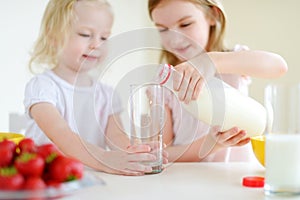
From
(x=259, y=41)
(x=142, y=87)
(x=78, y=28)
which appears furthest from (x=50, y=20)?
(x=259, y=41)

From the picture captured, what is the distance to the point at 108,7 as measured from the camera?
139cm

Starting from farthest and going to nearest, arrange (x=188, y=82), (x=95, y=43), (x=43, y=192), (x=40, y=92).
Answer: (x=95, y=43) < (x=40, y=92) < (x=188, y=82) < (x=43, y=192)

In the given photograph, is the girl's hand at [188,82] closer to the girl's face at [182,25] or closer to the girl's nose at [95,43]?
the girl's face at [182,25]

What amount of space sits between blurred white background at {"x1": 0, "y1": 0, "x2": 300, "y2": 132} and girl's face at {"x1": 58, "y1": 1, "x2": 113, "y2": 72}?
62 cm

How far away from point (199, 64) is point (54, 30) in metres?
0.50

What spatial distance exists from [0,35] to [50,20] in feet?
1.90

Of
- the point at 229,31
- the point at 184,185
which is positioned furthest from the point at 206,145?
the point at 229,31

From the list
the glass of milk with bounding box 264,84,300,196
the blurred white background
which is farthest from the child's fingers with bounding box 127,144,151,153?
the blurred white background

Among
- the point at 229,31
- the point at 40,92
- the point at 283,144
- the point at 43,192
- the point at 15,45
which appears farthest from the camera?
the point at 229,31

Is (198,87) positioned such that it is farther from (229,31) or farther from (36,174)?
(229,31)

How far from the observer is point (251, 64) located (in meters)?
1.15

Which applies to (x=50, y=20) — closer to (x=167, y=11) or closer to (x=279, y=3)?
(x=167, y=11)

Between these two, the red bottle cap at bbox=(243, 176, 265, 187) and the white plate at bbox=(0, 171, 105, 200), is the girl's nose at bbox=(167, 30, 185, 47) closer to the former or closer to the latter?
the red bottle cap at bbox=(243, 176, 265, 187)

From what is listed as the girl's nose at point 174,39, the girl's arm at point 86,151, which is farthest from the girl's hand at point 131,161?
the girl's nose at point 174,39
